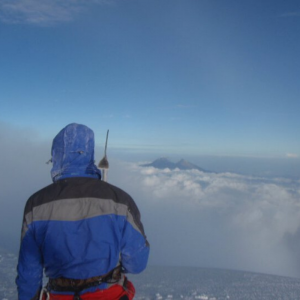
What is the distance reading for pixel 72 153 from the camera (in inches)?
127

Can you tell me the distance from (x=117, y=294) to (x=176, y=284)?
41.6m

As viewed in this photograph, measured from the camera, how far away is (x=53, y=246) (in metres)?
2.84

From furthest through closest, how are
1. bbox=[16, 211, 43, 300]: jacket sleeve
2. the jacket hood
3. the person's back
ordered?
the jacket hood
bbox=[16, 211, 43, 300]: jacket sleeve
the person's back

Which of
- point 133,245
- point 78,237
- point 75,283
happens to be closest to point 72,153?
point 78,237

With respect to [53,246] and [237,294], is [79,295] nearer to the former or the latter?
[53,246]

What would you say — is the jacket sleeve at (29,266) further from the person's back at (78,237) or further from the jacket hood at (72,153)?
the jacket hood at (72,153)

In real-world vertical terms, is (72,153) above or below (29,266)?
above

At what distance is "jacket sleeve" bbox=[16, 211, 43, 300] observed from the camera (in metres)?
2.95

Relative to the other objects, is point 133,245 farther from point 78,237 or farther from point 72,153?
point 72,153

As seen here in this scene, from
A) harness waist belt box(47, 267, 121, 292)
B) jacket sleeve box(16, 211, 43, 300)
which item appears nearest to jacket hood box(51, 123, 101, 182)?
jacket sleeve box(16, 211, 43, 300)

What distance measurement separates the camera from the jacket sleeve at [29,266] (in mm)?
2953

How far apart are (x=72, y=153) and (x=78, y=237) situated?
1054 millimetres

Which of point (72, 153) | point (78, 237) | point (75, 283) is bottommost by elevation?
point (75, 283)

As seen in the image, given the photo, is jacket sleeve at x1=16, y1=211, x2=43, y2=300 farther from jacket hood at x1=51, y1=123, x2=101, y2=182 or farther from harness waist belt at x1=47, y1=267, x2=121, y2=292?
jacket hood at x1=51, y1=123, x2=101, y2=182
